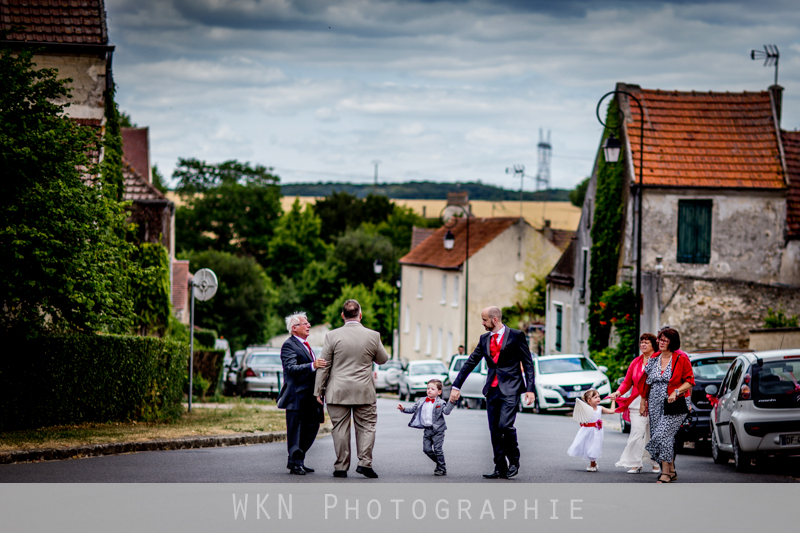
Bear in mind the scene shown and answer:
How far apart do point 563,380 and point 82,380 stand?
14.6 metres

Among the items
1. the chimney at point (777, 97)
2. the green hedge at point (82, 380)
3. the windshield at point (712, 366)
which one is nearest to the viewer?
the green hedge at point (82, 380)

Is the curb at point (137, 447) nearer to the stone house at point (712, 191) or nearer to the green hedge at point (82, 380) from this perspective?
the green hedge at point (82, 380)

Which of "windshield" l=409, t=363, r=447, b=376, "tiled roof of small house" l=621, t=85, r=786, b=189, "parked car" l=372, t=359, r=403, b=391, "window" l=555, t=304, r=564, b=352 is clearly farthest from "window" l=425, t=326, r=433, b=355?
"tiled roof of small house" l=621, t=85, r=786, b=189

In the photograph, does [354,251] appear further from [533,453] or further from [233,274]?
[533,453]

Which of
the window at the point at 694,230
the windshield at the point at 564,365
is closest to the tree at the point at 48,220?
the windshield at the point at 564,365

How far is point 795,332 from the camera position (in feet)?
74.2

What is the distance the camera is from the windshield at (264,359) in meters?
32.2

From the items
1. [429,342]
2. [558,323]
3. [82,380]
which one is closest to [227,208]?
[429,342]

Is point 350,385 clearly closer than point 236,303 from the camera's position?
Yes

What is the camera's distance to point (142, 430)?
1573 cm

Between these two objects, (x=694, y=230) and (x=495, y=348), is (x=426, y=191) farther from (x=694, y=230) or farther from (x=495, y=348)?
(x=495, y=348)

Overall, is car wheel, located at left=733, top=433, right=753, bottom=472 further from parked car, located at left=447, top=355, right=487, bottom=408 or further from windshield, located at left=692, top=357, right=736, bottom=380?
parked car, located at left=447, top=355, right=487, bottom=408

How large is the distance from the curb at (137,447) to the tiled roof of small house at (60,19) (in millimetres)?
12075
